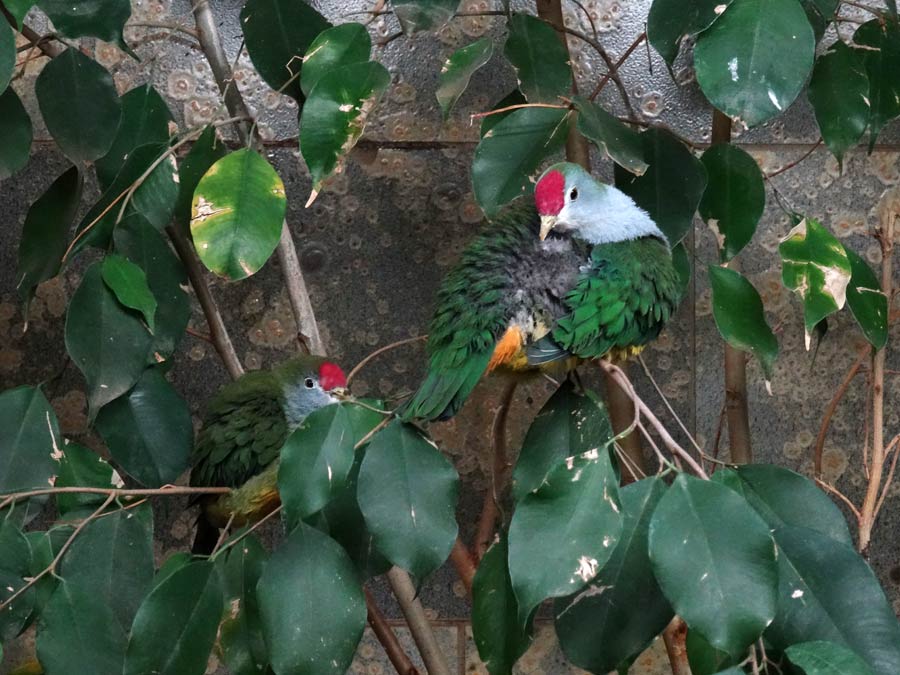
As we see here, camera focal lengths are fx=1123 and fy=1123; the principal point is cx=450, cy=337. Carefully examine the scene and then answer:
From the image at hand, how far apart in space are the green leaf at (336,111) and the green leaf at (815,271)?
1.45ft

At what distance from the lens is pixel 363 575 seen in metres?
0.99

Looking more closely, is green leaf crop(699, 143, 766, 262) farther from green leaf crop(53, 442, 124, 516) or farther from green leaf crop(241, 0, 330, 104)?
green leaf crop(53, 442, 124, 516)

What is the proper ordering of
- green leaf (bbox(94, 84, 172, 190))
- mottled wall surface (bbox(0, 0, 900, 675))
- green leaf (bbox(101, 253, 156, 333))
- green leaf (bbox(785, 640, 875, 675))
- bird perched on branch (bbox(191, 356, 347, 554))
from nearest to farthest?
green leaf (bbox(785, 640, 875, 675)) → green leaf (bbox(101, 253, 156, 333)) → green leaf (bbox(94, 84, 172, 190)) → bird perched on branch (bbox(191, 356, 347, 554)) → mottled wall surface (bbox(0, 0, 900, 675))

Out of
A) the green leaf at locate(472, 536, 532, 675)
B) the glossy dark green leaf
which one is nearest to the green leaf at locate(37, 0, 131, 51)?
the glossy dark green leaf

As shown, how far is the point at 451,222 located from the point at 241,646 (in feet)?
2.93

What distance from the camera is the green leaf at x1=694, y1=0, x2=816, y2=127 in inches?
38.6

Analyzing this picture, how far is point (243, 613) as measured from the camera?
3.36ft

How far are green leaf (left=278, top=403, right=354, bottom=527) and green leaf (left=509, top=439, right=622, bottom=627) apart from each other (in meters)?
0.16

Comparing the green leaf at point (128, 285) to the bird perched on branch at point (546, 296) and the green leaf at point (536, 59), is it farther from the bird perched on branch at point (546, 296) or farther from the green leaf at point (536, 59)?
the green leaf at point (536, 59)

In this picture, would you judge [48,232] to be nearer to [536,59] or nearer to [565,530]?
[536,59]

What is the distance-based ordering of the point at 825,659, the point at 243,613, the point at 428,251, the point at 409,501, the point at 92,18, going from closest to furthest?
the point at 825,659, the point at 409,501, the point at 243,613, the point at 92,18, the point at 428,251

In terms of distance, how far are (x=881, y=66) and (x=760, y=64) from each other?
419mm

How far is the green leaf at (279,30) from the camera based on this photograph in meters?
1.25

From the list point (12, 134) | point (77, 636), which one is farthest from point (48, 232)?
point (77, 636)
